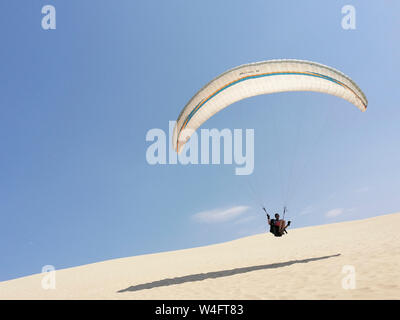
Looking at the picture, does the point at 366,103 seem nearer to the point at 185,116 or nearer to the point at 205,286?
the point at 185,116

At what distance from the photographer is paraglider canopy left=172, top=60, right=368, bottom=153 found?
38.5 ft

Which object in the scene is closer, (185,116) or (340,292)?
(340,292)

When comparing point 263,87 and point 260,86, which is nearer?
point 260,86

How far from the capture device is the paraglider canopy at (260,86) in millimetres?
11727

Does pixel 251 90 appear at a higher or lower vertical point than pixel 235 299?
higher

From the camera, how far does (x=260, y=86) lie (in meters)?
12.5
